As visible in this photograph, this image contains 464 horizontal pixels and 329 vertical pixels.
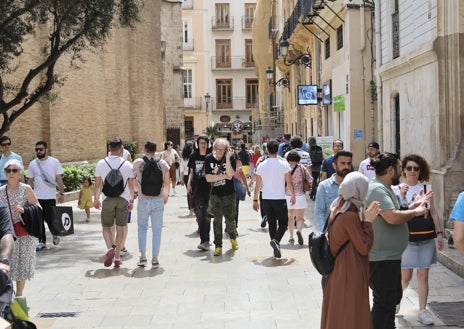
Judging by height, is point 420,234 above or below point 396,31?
below

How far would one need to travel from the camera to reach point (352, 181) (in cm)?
484

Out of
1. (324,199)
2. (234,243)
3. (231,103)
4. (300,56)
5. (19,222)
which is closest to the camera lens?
(19,222)

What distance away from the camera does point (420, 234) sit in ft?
21.0

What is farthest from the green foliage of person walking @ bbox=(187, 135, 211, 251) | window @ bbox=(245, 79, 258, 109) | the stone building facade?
window @ bbox=(245, 79, 258, 109)

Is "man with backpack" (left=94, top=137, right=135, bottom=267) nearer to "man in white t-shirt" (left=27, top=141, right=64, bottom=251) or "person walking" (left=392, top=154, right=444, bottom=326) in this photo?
"man in white t-shirt" (left=27, top=141, right=64, bottom=251)

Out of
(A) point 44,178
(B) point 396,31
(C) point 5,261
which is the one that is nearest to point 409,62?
(B) point 396,31

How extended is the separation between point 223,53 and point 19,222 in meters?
58.2

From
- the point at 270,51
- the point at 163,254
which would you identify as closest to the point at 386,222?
the point at 163,254

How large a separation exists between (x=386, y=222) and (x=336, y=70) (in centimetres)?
1812

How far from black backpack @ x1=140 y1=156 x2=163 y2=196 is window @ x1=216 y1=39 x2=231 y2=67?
54904mm

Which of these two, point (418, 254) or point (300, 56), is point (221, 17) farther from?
point (418, 254)

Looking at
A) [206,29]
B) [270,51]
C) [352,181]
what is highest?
[206,29]

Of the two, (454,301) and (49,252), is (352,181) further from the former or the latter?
(49,252)

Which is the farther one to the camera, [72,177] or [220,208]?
[72,177]
